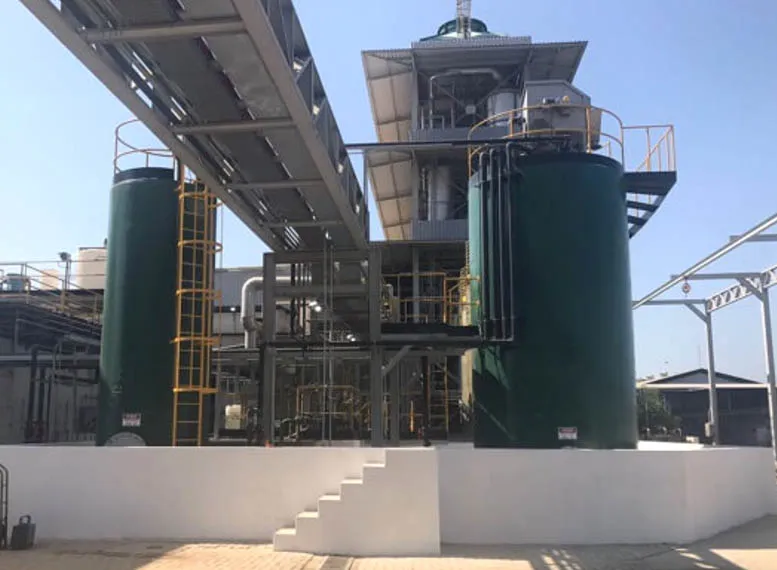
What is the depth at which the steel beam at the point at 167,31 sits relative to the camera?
750 centimetres

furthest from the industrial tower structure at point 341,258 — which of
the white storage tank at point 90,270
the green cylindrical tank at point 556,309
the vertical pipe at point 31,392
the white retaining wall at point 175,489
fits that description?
the white storage tank at point 90,270

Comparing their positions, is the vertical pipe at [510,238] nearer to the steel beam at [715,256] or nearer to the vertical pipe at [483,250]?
the vertical pipe at [483,250]

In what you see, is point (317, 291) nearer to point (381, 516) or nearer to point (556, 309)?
point (556, 309)

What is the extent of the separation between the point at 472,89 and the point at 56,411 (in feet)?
76.3

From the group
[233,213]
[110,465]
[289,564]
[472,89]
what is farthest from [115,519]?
[472,89]

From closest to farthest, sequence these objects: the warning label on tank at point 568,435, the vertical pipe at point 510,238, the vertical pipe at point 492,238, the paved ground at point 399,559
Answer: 1. the paved ground at point 399,559
2. the warning label on tank at point 568,435
3. the vertical pipe at point 510,238
4. the vertical pipe at point 492,238

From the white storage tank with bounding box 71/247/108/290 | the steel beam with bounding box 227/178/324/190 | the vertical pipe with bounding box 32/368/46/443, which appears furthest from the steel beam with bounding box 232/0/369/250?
the white storage tank with bounding box 71/247/108/290

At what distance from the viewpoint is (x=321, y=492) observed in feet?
35.5

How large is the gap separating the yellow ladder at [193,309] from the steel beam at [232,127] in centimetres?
411

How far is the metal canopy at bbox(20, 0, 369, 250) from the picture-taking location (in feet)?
24.9

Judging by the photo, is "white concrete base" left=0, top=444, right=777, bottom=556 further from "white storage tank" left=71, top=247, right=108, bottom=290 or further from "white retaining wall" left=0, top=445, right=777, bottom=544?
"white storage tank" left=71, top=247, right=108, bottom=290

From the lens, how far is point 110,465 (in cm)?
1098

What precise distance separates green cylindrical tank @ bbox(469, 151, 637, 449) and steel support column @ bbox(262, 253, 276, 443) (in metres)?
4.02

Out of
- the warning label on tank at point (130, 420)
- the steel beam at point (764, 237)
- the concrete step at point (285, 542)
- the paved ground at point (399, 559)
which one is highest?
the steel beam at point (764, 237)
